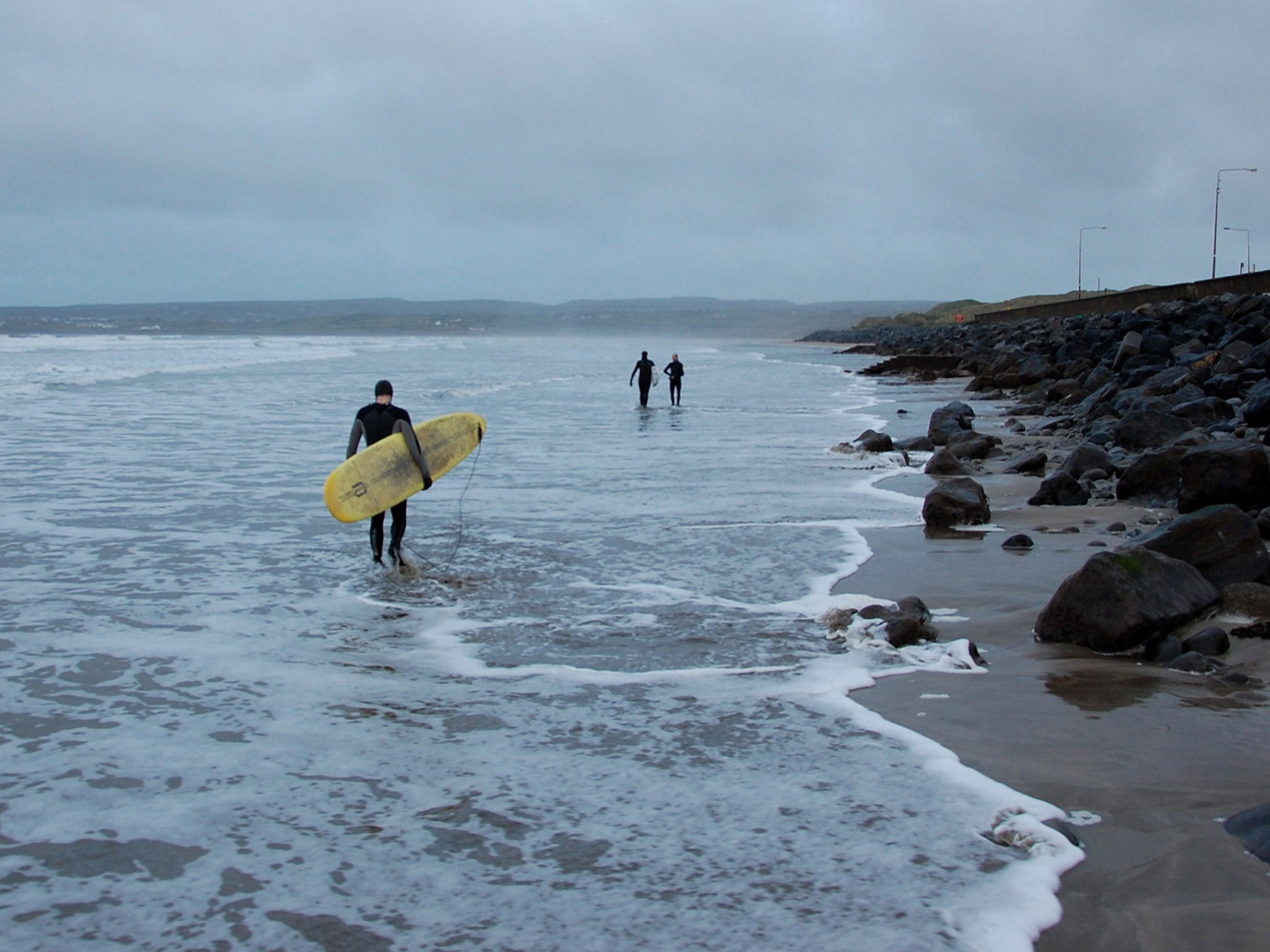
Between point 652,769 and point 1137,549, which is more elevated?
point 1137,549

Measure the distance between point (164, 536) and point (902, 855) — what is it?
7.99 metres

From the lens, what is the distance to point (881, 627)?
698 centimetres

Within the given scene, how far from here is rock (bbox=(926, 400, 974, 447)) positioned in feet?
55.9

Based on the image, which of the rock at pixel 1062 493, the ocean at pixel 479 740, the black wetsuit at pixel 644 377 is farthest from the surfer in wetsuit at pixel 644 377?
the rock at pixel 1062 493

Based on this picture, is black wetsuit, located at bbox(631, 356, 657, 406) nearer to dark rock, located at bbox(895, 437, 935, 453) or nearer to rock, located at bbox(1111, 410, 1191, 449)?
dark rock, located at bbox(895, 437, 935, 453)

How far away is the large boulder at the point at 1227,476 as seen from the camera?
30.3 ft

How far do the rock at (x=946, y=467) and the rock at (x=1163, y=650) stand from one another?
24.9ft

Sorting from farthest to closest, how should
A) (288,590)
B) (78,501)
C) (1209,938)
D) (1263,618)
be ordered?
(78,501) → (288,590) → (1263,618) → (1209,938)

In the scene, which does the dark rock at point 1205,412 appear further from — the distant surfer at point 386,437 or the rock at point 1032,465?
the distant surfer at point 386,437

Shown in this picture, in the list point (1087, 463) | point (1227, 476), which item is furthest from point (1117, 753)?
point (1087, 463)

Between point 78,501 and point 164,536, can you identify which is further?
point 78,501

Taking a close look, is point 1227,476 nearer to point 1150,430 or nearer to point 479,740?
point 1150,430

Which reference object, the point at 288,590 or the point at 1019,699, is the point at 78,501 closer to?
the point at 288,590

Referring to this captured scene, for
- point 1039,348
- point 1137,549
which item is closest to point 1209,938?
point 1137,549
